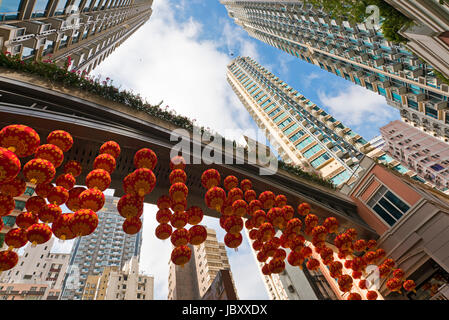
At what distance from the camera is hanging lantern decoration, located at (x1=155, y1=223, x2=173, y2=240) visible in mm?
5723

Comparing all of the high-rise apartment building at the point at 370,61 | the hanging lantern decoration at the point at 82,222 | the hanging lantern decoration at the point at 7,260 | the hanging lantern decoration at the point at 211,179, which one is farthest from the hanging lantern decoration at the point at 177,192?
the high-rise apartment building at the point at 370,61

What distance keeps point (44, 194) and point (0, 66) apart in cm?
427

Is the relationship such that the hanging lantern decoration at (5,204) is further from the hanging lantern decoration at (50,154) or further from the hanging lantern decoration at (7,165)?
the hanging lantern decoration at (7,165)

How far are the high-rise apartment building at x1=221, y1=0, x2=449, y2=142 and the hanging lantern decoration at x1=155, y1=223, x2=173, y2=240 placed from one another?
18.6 m

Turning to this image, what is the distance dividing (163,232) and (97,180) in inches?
85.7

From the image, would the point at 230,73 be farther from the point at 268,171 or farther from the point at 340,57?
the point at 268,171

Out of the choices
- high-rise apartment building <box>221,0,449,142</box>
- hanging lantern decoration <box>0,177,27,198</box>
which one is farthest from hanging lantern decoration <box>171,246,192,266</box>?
high-rise apartment building <box>221,0,449,142</box>

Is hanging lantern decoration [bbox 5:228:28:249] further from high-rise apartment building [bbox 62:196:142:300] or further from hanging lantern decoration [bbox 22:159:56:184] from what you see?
high-rise apartment building [bbox 62:196:142:300]

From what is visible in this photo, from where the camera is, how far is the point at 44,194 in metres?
4.62

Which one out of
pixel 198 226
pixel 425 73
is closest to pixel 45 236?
pixel 198 226

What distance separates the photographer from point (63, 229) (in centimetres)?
429

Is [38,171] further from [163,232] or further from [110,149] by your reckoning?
[163,232]

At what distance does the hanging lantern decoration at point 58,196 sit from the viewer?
4586 millimetres
